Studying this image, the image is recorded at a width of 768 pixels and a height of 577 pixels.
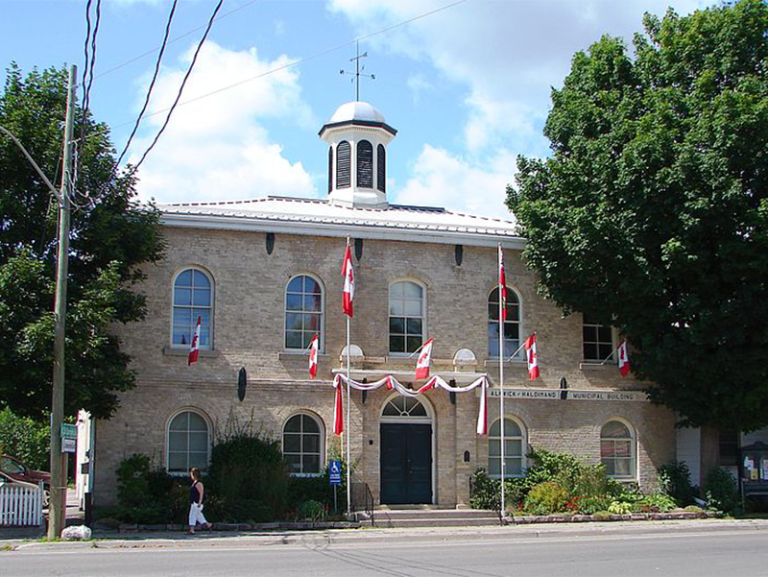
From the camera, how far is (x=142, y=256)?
851 inches

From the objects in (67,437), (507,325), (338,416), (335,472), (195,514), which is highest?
(507,325)

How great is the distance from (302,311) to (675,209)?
31.7 ft

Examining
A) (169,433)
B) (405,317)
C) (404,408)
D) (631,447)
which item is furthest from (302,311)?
(631,447)

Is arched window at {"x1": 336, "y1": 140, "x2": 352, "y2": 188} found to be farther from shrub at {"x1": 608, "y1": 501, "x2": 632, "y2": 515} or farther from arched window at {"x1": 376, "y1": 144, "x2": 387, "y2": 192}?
shrub at {"x1": 608, "y1": 501, "x2": 632, "y2": 515}

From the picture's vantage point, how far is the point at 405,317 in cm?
2569

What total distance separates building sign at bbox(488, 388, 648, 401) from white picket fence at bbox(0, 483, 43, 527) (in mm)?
11579

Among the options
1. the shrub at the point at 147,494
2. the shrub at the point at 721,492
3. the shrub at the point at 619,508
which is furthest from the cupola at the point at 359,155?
→ the shrub at the point at 721,492

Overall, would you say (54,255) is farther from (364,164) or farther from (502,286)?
(364,164)

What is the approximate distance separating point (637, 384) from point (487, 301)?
495cm

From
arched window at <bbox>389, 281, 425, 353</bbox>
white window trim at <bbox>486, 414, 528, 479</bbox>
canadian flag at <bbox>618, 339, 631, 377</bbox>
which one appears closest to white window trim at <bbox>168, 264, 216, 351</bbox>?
arched window at <bbox>389, 281, 425, 353</bbox>

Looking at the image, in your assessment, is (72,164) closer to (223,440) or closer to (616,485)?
(223,440)

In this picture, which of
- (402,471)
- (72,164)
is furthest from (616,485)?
(72,164)

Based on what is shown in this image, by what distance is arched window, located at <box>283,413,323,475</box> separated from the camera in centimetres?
2427

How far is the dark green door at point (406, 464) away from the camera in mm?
24797
